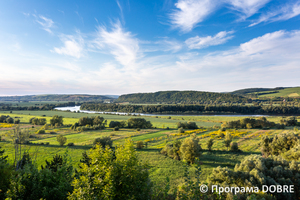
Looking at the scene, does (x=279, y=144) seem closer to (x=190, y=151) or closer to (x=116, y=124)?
(x=190, y=151)

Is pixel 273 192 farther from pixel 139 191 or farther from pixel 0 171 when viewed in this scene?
pixel 0 171

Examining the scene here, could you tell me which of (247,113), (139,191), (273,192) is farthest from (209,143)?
(247,113)

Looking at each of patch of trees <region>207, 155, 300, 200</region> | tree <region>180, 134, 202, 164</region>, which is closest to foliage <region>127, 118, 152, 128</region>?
tree <region>180, 134, 202, 164</region>

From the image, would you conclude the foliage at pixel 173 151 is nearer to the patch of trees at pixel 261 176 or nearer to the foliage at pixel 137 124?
the patch of trees at pixel 261 176

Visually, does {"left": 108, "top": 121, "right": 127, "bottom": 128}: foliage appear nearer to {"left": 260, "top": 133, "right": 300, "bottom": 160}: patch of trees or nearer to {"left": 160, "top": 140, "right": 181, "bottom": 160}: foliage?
{"left": 160, "top": 140, "right": 181, "bottom": 160}: foliage

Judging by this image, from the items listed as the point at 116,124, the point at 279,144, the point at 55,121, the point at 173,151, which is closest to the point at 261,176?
the point at 173,151
